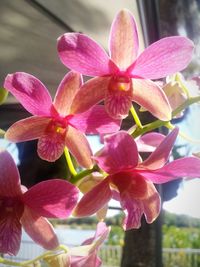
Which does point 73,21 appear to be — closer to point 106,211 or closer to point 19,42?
point 19,42

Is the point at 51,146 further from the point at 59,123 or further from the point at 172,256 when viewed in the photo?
the point at 172,256

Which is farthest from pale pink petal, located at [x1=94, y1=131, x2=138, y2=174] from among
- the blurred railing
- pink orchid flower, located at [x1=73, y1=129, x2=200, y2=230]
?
the blurred railing

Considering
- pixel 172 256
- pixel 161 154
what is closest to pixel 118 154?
pixel 161 154

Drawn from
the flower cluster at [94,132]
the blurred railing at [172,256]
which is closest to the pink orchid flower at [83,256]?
the flower cluster at [94,132]

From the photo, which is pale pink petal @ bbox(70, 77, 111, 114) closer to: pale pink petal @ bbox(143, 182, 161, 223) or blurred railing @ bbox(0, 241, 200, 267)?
pale pink petal @ bbox(143, 182, 161, 223)

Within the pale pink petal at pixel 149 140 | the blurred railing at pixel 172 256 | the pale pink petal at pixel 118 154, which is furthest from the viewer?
the blurred railing at pixel 172 256

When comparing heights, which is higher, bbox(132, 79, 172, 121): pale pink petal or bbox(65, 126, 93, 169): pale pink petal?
bbox(132, 79, 172, 121): pale pink petal

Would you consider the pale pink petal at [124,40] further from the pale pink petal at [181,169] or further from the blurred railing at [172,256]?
the blurred railing at [172,256]
